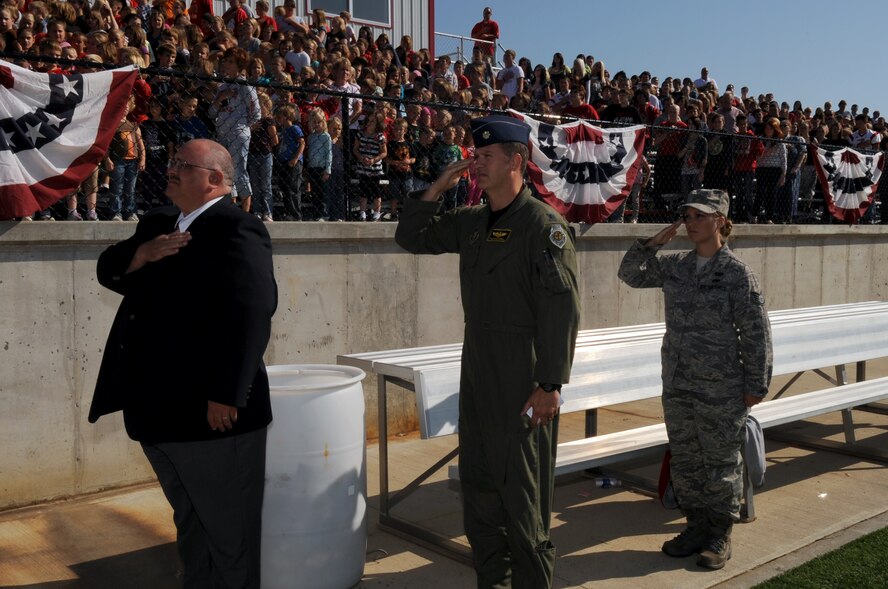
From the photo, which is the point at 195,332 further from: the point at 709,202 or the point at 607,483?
the point at 607,483

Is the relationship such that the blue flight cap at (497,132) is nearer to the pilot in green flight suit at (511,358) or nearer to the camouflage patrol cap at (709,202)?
the pilot in green flight suit at (511,358)

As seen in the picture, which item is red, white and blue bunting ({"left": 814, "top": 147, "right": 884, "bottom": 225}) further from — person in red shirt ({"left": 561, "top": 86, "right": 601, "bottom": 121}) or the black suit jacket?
the black suit jacket

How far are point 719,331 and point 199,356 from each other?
2.72m

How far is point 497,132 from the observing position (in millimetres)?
3699

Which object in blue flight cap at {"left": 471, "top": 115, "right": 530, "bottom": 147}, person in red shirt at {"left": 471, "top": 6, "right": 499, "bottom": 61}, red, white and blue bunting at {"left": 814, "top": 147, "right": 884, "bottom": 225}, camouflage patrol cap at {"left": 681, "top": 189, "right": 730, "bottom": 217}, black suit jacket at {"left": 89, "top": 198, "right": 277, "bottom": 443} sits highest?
person in red shirt at {"left": 471, "top": 6, "right": 499, "bottom": 61}

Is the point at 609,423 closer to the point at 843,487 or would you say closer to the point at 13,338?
the point at 843,487

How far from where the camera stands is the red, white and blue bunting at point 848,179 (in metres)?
12.6

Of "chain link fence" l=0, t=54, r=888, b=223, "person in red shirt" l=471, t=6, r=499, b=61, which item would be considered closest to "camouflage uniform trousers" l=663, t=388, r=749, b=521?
"chain link fence" l=0, t=54, r=888, b=223

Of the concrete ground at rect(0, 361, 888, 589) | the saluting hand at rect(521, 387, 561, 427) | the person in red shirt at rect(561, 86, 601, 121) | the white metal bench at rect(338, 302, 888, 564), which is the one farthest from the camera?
the person in red shirt at rect(561, 86, 601, 121)

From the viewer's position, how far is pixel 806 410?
6141mm

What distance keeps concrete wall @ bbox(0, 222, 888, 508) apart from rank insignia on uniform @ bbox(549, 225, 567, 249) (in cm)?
150

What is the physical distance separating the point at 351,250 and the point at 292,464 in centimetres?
339

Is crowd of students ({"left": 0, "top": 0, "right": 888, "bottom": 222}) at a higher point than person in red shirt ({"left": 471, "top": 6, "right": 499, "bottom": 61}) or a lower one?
lower

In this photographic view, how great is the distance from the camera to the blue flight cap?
3703 mm
